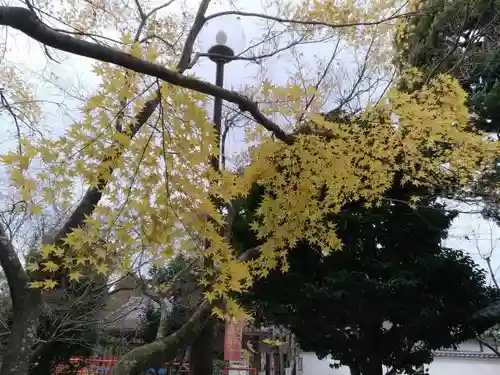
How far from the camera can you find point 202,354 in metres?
2.67

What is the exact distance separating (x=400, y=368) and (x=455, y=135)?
4.70 meters

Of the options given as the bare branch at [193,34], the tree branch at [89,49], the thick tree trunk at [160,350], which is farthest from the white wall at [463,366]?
the tree branch at [89,49]

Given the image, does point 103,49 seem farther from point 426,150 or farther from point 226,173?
point 426,150

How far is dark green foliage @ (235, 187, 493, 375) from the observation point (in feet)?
17.1

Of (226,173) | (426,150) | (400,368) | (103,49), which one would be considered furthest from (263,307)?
(103,49)

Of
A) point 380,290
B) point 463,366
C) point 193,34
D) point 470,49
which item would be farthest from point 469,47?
point 463,366

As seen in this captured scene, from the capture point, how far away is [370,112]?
2498mm

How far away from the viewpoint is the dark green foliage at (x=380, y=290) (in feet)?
17.1

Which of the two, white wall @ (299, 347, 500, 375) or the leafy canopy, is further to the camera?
white wall @ (299, 347, 500, 375)

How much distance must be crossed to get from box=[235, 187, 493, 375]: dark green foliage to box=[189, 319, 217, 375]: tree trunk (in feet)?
7.57

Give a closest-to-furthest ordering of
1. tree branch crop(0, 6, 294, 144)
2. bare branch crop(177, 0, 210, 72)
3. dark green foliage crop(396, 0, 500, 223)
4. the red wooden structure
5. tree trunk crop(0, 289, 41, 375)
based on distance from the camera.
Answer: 1. tree branch crop(0, 6, 294, 144)
2. tree trunk crop(0, 289, 41, 375)
3. bare branch crop(177, 0, 210, 72)
4. dark green foliage crop(396, 0, 500, 223)
5. the red wooden structure

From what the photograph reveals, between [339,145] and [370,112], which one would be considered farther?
[370,112]

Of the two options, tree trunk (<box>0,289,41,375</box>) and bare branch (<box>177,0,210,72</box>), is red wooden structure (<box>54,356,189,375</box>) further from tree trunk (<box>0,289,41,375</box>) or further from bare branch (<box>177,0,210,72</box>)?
bare branch (<box>177,0,210,72</box>)

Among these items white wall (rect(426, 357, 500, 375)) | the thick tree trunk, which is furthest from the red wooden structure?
white wall (rect(426, 357, 500, 375))
